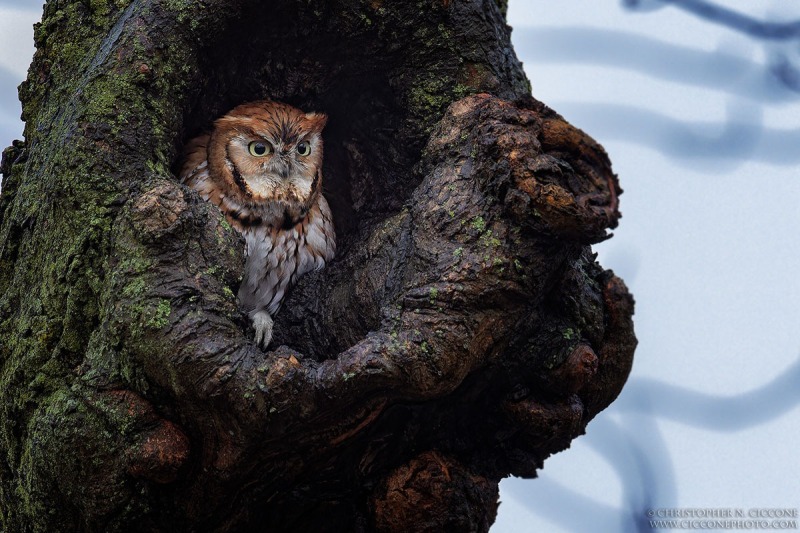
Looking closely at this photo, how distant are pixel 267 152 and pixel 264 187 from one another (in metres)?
0.11

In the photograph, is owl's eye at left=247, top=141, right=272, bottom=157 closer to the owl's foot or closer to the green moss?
the owl's foot

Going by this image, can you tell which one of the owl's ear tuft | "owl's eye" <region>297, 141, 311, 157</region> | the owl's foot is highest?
the owl's ear tuft

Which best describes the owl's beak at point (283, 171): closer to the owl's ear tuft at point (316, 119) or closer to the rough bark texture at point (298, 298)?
the owl's ear tuft at point (316, 119)

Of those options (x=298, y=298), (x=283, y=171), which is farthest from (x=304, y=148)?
(x=298, y=298)

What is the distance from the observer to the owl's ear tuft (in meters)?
2.43

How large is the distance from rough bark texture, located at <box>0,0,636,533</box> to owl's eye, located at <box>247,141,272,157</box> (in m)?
0.19

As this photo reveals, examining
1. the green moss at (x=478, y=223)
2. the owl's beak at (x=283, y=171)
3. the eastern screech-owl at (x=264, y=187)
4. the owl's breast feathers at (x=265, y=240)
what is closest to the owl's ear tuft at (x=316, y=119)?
the eastern screech-owl at (x=264, y=187)

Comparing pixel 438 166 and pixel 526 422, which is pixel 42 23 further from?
pixel 526 422

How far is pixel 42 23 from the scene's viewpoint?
2.31m

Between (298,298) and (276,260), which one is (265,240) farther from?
(298,298)

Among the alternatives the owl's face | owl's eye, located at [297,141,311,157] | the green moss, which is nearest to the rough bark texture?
the green moss

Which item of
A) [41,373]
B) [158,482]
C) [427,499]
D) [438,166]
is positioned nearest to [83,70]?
[41,373]

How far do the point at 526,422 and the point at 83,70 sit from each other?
1.44 m

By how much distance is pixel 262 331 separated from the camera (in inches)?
82.7
